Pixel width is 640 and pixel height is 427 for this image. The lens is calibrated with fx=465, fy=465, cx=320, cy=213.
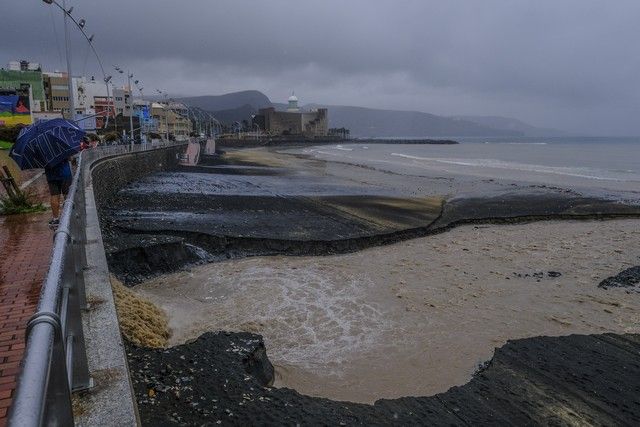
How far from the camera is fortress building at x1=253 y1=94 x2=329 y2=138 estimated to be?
140375mm

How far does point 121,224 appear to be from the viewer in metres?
12.1

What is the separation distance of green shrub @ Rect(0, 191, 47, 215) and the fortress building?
417 feet

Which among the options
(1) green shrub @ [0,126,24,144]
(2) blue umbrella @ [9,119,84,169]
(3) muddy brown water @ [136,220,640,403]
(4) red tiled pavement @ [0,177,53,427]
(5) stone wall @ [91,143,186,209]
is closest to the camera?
(4) red tiled pavement @ [0,177,53,427]

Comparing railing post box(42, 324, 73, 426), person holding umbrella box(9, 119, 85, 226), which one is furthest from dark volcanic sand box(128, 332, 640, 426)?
person holding umbrella box(9, 119, 85, 226)

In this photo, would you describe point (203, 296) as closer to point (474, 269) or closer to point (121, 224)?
point (121, 224)

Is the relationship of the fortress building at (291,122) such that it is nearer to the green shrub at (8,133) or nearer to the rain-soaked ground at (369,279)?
the green shrub at (8,133)

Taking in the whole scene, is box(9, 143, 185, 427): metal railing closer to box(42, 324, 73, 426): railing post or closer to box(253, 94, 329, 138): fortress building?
box(42, 324, 73, 426): railing post

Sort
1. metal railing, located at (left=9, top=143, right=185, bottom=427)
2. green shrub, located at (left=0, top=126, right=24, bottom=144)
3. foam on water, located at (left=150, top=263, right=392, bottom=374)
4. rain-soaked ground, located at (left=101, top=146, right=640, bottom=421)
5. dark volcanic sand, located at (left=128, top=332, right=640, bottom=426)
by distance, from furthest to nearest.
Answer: green shrub, located at (left=0, top=126, right=24, bottom=144), foam on water, located at (left=150, top=263, right=392, bottom=374), rain-soaked ground, located at (left=101, top=146, right=640, bottom=421), dark volcanic sand, located at (left=128, top=332, right=640, bottom=426), metal railing, located at (left=9, top=143, right=185, bottom=427)

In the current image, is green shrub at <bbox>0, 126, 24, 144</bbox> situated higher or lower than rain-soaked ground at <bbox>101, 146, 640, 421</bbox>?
higher

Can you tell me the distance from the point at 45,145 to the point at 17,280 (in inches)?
123

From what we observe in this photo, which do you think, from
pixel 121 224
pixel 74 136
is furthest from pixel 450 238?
pixel 74 136

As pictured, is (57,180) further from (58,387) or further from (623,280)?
A: (623,280)

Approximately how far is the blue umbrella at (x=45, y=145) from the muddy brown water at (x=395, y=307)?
280 centimetres

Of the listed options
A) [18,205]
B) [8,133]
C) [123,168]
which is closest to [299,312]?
[18,205]
